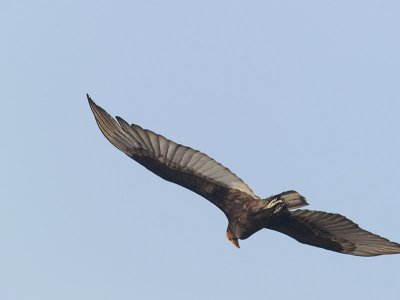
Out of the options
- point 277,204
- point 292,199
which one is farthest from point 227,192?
point 292,199

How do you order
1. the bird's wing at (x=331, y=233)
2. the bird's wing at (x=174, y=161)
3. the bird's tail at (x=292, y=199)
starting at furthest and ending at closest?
the bird's wing at (x=174, y=161) < the bird's wing at (x=331, y=233) < the bird's tail at (x=292, y=199)

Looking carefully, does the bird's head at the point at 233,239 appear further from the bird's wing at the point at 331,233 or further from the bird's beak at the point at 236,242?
the bird's wing at the point at 331,233

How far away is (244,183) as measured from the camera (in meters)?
16.4

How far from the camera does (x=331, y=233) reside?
16375 mm

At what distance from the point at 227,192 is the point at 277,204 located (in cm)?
162

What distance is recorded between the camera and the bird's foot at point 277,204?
15.0 metres

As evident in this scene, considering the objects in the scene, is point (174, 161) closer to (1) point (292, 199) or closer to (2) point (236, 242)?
(2) point (236, 242)

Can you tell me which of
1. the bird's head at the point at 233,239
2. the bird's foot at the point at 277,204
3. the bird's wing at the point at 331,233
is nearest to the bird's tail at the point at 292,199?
the bird's foot at the point at 277,204

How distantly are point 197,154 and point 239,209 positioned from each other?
138cm

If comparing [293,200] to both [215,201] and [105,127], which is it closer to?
[215,201]

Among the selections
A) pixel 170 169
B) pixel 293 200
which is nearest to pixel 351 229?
pixel 293 200

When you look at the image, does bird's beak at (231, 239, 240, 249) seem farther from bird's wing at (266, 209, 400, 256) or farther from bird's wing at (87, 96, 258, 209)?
bird's wing at (87, 96, 258, 209)

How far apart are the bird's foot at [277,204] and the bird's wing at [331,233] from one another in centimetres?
48

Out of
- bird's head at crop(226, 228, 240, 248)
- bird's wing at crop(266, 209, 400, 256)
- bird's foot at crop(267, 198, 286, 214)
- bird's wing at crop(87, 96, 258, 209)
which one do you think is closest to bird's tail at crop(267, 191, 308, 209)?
bird's foot at crop(267, 198, 286, 214)
